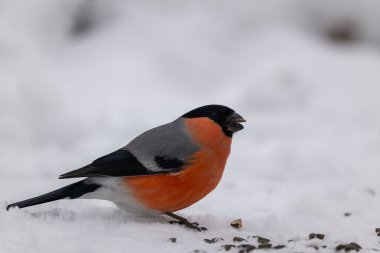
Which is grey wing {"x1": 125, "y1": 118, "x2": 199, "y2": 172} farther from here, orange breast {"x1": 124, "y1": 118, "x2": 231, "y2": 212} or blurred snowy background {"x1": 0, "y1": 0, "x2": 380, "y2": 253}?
blurred snowy background {"x1": 0, "y1": 0, "x2": 380, "y2": 253}

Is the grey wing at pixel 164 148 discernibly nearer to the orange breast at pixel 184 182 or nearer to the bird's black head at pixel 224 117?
the orange breast at pixel 184 182

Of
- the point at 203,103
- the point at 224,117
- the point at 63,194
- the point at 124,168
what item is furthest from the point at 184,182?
the point at 203,103

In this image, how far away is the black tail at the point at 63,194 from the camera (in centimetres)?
405

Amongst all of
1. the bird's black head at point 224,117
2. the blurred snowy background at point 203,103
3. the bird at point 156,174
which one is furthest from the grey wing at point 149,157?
the blurred snowy background at point 203,103

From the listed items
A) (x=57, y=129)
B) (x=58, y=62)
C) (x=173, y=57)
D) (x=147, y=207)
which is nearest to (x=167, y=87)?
(x=173, y=57)

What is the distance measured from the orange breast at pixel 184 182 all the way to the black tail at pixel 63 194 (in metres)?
0.23

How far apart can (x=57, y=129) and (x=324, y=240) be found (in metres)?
3.71

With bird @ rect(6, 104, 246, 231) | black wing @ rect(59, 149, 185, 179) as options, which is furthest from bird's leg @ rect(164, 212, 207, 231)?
black wing @ rect(59, 149, 185, 179)

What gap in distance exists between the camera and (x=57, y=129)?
6961 mm

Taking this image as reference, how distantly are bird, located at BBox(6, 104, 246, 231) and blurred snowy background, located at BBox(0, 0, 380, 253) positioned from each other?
0.45ft

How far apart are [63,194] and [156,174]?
0.56m

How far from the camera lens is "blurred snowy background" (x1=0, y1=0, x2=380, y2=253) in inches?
168

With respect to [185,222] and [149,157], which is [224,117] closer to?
[149,157]

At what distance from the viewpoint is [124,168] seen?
4.09m
